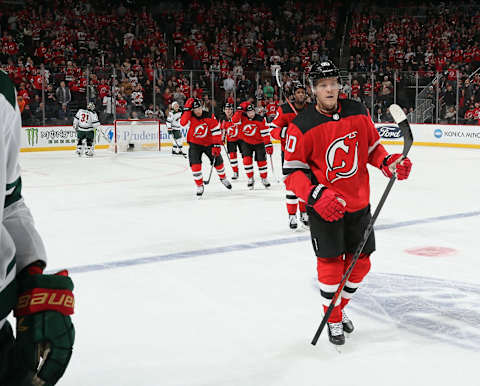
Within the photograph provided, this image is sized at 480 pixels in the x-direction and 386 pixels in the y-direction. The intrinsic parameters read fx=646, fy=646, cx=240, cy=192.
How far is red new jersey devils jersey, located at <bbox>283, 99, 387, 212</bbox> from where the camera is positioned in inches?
129

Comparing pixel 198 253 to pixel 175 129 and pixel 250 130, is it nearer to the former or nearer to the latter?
pixel 250 130

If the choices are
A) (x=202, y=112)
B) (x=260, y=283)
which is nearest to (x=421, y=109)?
(x=202, y=112)

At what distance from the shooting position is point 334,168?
130 inches

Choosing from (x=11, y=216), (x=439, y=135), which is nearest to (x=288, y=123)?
(x=11, y=216)

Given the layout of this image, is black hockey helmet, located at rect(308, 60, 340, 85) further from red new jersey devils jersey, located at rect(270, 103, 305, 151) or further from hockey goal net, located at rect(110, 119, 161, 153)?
hockey goal net, located at rect(110, 119, 161, 153)

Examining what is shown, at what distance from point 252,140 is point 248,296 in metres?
6.05

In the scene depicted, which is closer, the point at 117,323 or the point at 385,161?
the point at 385,161

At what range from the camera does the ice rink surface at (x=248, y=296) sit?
2980 mm

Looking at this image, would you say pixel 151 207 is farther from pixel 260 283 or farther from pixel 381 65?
pixel 381 65

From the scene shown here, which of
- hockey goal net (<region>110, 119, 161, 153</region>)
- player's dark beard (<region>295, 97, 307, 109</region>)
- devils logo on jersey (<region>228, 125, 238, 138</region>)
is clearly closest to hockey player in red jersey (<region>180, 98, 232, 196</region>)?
devils logo on jersey (<region>228, 125, 238, 138</region>)

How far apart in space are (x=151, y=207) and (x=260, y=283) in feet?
12.9

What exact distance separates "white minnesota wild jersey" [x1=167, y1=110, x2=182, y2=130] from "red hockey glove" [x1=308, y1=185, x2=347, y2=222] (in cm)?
1317

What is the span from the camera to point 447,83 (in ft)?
57.4

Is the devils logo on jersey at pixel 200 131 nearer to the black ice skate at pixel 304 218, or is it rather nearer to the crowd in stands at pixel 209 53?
the black ice skate at pixel 304 218
